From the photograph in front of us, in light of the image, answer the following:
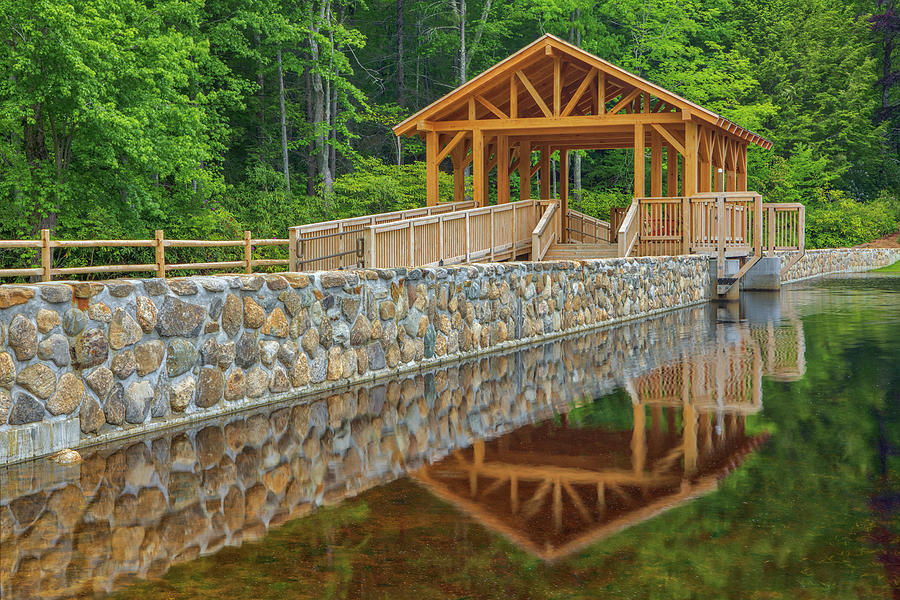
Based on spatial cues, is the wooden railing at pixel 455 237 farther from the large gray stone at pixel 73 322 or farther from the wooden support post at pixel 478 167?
the large gray stone at pixel 73 322

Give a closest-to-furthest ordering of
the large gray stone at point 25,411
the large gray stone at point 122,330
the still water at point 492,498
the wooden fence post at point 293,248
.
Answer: the still water at point 492,498
the large gray stone at point 25,411
the large gray stone at point 122,330
the wooden fence post at point 293,248

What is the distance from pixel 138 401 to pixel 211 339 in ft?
3.47

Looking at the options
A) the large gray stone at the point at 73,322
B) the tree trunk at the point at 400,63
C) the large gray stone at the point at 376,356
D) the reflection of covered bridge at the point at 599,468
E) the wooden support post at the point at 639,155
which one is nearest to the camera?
the reflection of covered bridge at the point at 599,468

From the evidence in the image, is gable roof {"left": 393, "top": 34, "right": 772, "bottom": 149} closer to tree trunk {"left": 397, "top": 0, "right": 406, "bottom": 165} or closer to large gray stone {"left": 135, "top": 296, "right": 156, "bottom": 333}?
large gray stone {"left": 135, "top": 296, "right": 156, "bottom": 333}

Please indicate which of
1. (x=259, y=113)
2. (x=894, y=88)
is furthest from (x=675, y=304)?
(x=894, y=88)

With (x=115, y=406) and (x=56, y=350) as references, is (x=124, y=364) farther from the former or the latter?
(x=56, y=350)

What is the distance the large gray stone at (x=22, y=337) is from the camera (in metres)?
7.79

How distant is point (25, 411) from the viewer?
782 centimetres

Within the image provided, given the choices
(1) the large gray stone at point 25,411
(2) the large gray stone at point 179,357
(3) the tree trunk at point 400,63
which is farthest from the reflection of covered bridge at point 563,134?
(3) the tree trunk at point 400,63

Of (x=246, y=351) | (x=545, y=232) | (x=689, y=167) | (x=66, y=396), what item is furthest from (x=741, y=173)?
(x=66, y=396)

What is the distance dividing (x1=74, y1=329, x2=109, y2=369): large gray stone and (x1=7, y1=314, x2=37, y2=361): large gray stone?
43cm

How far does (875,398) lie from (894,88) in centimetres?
6239

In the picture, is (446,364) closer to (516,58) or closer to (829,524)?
(829,524)

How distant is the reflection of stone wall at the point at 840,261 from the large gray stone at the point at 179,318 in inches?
1208
